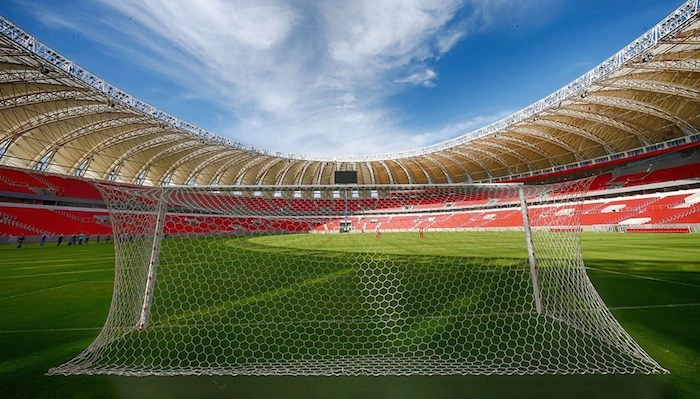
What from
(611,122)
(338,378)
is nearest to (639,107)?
(611,122)

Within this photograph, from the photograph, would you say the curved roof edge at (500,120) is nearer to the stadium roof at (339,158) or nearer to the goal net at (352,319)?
the stadium roof at (339,158)

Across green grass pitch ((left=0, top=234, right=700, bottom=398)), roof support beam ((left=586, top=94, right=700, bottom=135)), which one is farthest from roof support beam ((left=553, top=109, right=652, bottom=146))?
green grass pitch ((left=0, top=234, right=700, bottom=398))

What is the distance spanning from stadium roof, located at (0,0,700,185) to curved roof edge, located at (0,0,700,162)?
6 cm

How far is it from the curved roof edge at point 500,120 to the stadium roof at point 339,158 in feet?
0.18

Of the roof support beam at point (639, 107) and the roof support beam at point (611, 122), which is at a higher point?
the roof support beam at point (611, 122)

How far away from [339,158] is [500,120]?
18619 millimetres

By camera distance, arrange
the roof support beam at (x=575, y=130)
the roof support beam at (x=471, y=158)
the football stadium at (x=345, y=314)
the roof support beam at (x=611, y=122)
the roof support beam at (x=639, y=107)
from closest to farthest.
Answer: the football stadium at (x=345, y=314) < the roof support beam at (x=639, y=107) < the roof support beam at (x=611, y=122) < the roof support beam at (x=575, y=130) < the roof support beam at (x=471, y=158)

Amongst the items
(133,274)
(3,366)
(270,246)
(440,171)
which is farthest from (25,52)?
(440,171)

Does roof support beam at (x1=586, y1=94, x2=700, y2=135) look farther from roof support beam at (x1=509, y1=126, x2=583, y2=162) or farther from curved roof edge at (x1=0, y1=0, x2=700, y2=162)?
roof support beam at (x1=509, y1=126, x2=583, y2=162)

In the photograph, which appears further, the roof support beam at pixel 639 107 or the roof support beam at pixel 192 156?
the roof support beam at pixel 192 156

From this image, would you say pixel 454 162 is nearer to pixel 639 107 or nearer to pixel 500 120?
pixel 500 120

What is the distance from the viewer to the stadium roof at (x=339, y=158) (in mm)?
15656

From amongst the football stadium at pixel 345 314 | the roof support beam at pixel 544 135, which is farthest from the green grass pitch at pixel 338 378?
the roof support beam at pixel 544 135

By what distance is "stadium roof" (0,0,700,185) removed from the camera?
15656mm
